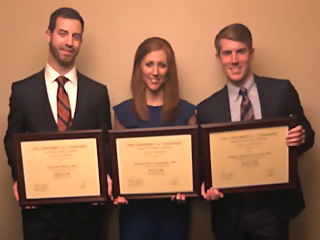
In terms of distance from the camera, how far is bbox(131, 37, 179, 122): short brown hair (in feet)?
5.53

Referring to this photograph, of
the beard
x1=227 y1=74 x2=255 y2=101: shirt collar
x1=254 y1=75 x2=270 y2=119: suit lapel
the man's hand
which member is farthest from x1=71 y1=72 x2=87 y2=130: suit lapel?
the man's hand

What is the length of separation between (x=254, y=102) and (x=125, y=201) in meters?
0.81

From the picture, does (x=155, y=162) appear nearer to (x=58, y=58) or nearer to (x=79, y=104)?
(x=79, y=104)

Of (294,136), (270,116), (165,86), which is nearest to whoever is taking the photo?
(294,136)

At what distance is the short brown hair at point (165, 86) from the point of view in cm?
169

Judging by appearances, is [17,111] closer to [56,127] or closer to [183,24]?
[56,127]

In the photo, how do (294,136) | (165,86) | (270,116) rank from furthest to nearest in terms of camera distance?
(165,86), (270,116), (294,136)

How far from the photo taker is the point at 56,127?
63.5 inches

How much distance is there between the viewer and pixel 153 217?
1652mm

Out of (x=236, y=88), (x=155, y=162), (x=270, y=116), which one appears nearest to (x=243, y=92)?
(x=236, y=88)

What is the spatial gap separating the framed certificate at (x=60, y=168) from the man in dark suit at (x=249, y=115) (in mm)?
549

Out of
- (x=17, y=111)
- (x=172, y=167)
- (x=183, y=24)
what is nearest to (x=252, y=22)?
(x=183, y=24)

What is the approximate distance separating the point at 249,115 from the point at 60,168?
96 centimetres

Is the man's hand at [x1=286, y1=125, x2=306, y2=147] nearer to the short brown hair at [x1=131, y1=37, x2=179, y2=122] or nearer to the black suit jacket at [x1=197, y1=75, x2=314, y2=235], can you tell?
the black suit jacket at [x1=197, y1=75, x2=314, y2=235]
